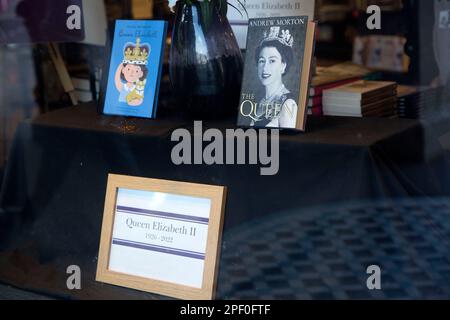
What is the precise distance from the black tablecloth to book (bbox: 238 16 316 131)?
70mm

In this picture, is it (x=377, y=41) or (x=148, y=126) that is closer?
(x=148, y=126)

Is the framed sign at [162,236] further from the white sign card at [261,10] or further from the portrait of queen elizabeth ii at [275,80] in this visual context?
the white sign card at [261,10]

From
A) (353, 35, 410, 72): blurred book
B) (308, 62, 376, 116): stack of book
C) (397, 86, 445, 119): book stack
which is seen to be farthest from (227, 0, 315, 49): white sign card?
(353, 35, 410, 72): blurred book

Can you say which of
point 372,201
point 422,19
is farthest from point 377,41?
point 372,201

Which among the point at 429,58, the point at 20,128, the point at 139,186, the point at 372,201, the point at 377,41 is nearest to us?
the point at 372,201

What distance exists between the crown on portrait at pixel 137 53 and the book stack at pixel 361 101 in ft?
1.71

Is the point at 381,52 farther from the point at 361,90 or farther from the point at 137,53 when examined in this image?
the point at 137,53

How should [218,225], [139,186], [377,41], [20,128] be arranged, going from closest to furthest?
[218,225] → [139,186] → [20,128] → [377,41]

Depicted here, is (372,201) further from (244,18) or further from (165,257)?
(244,18)

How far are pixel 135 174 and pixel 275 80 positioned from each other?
0.48 metres

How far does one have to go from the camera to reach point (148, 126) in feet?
6.41

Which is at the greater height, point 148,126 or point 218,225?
point 148,126

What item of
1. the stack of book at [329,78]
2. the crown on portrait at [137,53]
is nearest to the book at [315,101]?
the stack of book at [329,78]
